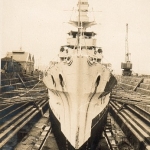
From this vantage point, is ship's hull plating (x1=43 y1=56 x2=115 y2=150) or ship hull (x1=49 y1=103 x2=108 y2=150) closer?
ship's hull plating (x1=43 y1=56 x2=115 y2=150)

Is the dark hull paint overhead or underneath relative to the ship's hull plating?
underneath

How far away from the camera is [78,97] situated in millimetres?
7824

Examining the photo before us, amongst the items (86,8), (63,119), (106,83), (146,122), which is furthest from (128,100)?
(86,8)

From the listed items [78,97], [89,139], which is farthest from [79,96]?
[89,139]

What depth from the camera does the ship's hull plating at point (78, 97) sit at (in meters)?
7.70

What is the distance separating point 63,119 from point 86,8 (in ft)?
31.7

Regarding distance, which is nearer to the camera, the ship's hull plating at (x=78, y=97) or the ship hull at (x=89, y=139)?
the ship's hull plating at (x=78, y=97)

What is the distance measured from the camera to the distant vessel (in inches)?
303

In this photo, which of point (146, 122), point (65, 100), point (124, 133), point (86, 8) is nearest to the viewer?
point (65, 100)

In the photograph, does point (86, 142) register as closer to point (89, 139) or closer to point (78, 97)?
point (89, 139)

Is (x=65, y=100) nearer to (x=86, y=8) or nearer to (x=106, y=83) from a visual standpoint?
(x=106, y=83)

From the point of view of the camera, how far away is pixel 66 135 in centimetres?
820

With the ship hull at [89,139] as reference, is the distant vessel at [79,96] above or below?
above

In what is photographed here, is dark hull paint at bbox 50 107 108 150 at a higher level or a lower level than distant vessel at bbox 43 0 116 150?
lower
